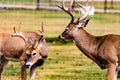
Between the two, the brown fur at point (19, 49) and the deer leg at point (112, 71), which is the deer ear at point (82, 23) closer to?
the brown fur at point (19, 49)

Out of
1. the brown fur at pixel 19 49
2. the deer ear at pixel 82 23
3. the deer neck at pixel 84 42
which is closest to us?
the brown fur at pixel 19 49

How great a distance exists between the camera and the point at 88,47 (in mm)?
15664

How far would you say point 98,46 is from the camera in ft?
51.1

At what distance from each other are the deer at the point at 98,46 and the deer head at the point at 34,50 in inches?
29.2

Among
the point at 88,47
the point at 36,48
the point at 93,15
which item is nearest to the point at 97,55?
the point at 88,47

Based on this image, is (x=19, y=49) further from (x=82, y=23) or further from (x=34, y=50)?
(x=82, y=23)

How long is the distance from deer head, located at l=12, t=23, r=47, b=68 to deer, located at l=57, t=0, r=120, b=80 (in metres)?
0.74

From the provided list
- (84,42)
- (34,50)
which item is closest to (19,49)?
(34,50)

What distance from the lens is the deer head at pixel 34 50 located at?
15.1m

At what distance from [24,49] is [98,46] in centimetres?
183

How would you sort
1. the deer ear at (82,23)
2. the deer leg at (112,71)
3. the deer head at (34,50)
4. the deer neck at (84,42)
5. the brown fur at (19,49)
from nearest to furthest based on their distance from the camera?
1. the deer leg at (112,71)
2. the deer head at (34,50)
3. the brown fur at (19,49)
4. the deer ear at (82,23)
5. the deer neck at (84,42)

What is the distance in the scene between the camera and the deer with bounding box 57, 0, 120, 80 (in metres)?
15.0

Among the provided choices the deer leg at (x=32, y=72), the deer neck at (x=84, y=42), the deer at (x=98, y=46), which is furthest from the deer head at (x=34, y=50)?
the deer neck at (x=84, y=42)

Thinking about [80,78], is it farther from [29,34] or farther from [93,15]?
[93,15]
